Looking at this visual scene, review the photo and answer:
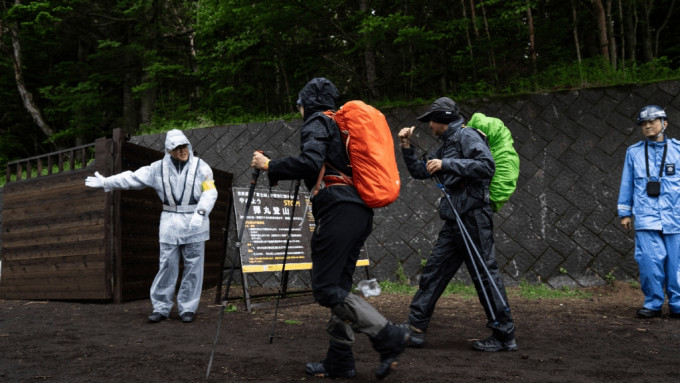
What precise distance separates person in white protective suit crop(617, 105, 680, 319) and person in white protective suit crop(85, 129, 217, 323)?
4584 mm

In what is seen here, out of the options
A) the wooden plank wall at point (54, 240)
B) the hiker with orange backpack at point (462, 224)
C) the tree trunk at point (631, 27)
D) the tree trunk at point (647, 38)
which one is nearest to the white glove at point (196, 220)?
the wooden plank wall at point (54, 240)

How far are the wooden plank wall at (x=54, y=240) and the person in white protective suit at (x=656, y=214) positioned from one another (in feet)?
21.0

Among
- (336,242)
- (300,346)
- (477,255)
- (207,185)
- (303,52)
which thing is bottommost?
(300,346)

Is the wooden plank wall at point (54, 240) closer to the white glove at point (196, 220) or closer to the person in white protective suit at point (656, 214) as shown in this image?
the white glove at point (196, 220)

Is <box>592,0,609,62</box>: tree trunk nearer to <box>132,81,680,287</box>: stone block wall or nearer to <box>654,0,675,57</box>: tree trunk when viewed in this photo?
<box>132,81,680,287</box>: stone block wall

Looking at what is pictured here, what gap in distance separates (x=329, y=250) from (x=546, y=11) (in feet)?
34.0

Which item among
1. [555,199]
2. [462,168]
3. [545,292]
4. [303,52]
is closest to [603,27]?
[555,199]

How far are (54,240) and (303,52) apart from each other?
730 cm

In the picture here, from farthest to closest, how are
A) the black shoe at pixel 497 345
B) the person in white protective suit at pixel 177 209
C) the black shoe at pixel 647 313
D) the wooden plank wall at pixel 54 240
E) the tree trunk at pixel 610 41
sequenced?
the tree trunk at pixel 610 41 < the wooden plank wall at pixel 54 240 < the person in white protective suit at pixel 177 209 < the black shoe at pixel 647 313 < the black shoe at pixel 497 345

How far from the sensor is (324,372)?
3.03 meters

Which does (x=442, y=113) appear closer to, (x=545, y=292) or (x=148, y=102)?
(x=545, y=292)

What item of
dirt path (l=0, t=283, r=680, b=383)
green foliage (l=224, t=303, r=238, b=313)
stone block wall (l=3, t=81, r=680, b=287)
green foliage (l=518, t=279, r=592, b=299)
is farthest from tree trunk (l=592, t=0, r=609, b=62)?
green foliage (l=224, t=303, r=238, b=313)

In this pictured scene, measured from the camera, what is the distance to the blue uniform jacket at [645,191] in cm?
504

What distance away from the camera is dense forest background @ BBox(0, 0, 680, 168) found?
9.23 m
